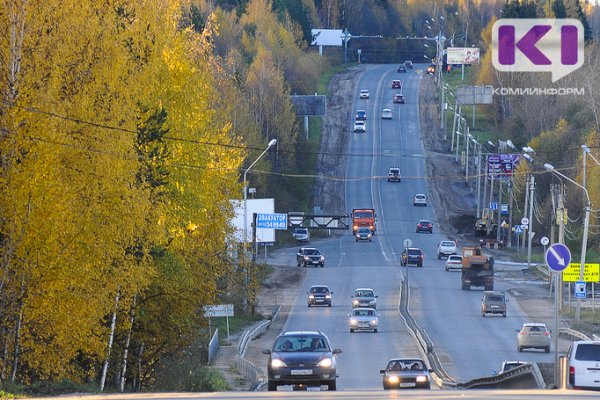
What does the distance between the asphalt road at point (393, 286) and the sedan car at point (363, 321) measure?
49 centimetres

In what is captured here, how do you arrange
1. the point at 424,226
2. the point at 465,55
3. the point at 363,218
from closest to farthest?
the point at 363,218, the point at 424,226, the point at 465,55

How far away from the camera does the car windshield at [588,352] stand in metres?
26.5

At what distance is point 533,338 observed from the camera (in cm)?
4891

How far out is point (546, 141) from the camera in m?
107

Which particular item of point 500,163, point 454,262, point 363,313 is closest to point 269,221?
point 363,313

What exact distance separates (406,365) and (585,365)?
883cm

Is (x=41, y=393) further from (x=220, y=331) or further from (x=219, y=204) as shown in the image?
(x=220, y=331)

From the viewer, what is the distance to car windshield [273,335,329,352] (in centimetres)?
2700

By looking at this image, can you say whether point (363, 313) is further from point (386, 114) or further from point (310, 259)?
point (386, 114)

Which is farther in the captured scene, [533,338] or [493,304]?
[493,304]

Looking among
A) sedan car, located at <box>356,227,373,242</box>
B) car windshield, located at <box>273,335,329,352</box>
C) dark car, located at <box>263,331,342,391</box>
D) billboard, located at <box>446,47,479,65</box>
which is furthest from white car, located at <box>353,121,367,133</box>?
dark car, located at <box>263,331,342,391</box>

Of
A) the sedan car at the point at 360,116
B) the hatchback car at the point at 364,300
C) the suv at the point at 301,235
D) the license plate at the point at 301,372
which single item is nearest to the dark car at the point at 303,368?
the license plate at the point at 301,372

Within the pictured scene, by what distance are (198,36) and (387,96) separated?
4656 inches

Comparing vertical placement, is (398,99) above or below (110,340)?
above
